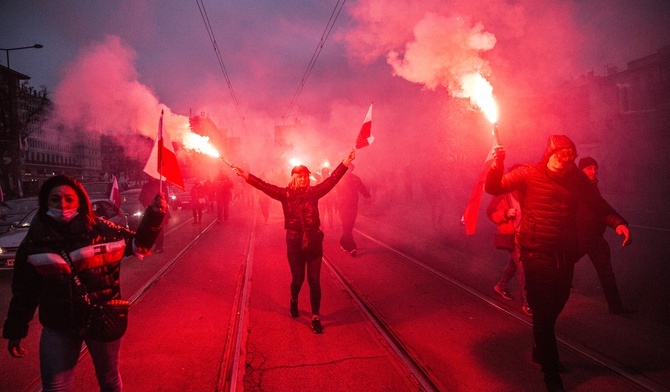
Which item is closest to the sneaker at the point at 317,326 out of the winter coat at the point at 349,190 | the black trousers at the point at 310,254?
the black trousers at the point at 310,254

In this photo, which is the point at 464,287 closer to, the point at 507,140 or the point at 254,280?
the point at 254,280

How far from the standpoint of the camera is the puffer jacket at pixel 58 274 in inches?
95.2

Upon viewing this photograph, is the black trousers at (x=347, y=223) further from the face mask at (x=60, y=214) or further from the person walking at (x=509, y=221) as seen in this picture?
the face mask at (x=60, y=214)

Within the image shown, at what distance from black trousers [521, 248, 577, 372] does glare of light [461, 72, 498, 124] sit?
4.41ft

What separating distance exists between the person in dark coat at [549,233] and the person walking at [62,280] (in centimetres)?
311

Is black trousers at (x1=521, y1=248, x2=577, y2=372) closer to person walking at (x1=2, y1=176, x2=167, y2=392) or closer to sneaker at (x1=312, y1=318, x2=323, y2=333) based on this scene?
sneaker at (x1=312, y1=318, x2=323, y2=333)

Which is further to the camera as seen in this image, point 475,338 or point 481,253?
point 481,253

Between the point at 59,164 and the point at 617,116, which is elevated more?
the point at 617,116

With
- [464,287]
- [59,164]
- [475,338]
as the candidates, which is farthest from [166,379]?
[59,164]

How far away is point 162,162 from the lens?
3.68 meters

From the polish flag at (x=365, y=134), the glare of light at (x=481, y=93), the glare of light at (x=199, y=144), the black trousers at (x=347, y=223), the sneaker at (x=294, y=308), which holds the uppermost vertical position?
the glare of light at (x=481, y=93)

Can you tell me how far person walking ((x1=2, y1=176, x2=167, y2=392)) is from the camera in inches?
95.4

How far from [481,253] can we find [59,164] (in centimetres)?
6919

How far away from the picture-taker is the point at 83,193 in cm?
270
